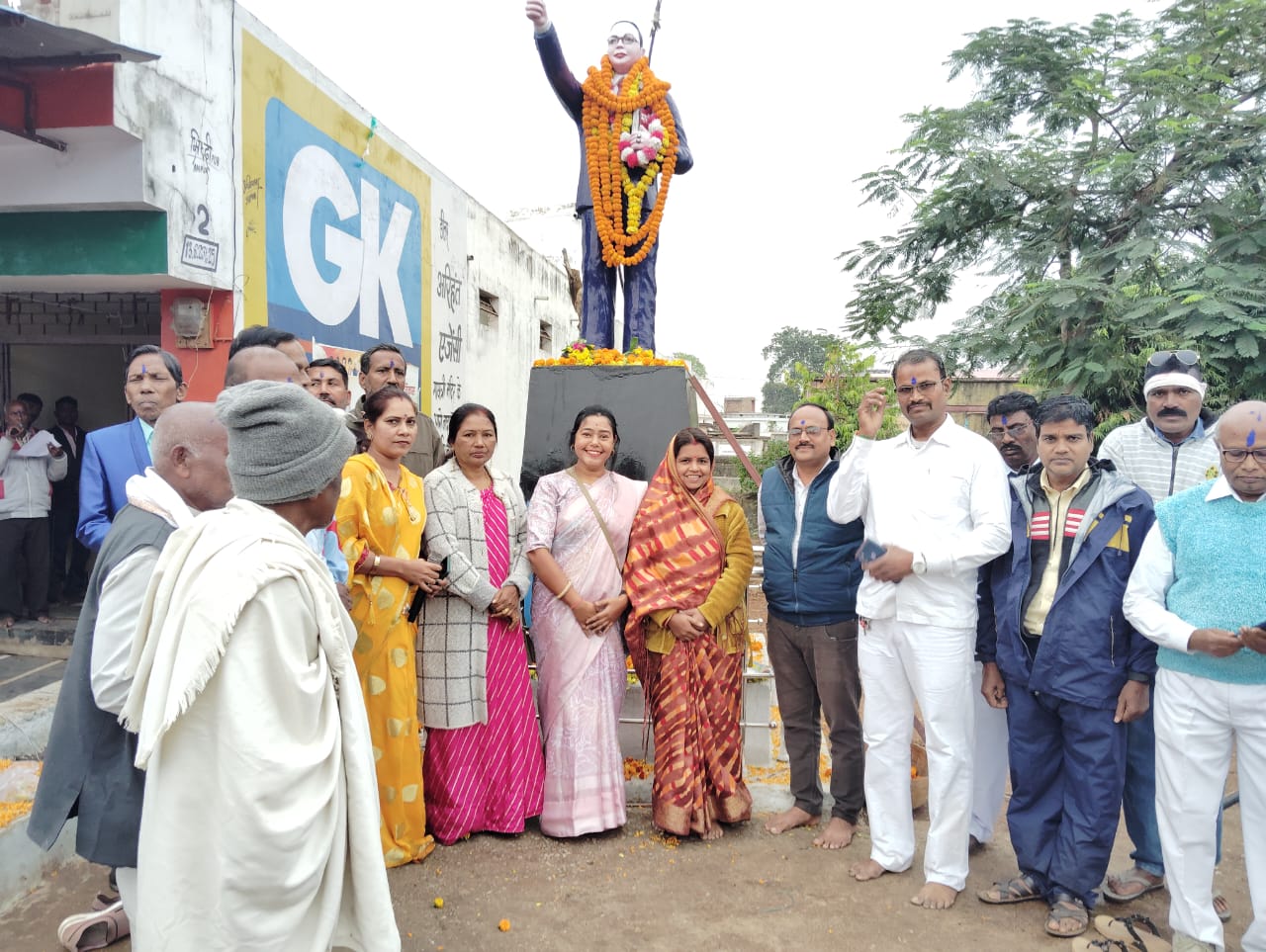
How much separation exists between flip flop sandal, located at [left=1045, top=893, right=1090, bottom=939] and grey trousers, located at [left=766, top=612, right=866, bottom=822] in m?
0.89

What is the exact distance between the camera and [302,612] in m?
1.77

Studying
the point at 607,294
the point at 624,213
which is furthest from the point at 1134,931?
the point at 624,213

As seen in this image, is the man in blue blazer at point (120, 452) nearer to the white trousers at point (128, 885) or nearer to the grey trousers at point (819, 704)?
the white trousers at point (128, 885)

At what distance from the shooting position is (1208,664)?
9.09 feet

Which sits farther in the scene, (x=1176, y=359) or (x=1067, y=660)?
(x=1176, y=359)

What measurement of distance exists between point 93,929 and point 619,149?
4.65 meters

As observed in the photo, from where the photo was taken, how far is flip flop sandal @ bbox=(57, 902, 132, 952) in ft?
9.33

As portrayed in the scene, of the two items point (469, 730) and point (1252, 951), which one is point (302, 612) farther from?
point (1252, 951)

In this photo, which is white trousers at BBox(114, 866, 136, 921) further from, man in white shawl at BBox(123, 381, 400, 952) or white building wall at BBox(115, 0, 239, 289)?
white building wall at BBox(115, 0, 239, 289)

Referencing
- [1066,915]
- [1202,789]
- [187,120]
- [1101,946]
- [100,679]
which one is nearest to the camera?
[100,679]

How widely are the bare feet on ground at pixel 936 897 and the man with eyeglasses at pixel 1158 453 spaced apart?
628 millimetres

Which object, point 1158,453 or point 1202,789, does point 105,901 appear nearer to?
point 1202,789

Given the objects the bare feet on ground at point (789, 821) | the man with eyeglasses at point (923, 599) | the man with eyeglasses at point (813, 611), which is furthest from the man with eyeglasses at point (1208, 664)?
the bare feet on ground at point (789, 821)

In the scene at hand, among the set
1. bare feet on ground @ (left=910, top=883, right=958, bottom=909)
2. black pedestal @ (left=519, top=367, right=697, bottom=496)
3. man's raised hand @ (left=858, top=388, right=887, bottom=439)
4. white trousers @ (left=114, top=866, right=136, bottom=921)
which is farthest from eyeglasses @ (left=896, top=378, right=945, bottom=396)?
white trousers @ (left=114, top=866, right=136, bottom=921)
